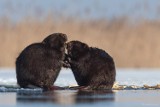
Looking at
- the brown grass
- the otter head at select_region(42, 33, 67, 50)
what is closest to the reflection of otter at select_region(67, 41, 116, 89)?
the otter head at select_region(42, 33, 67, 50)

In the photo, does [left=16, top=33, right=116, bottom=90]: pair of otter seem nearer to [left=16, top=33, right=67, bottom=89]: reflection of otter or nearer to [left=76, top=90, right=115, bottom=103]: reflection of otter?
[left=16, top=33, right=67, bottom=89]: reflection of otter

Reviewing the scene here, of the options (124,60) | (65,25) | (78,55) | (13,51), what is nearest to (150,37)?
(124,60)

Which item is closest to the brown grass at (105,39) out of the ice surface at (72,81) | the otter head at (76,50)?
the ice surface at (72,81)

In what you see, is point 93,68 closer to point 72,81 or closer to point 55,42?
point 55,42

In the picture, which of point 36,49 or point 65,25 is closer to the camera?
point 36,49

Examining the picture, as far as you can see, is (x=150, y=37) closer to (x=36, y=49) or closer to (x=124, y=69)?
(x=124, y=69)

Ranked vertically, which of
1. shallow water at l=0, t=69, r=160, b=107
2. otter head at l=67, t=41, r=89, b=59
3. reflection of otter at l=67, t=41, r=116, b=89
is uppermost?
otter head at l=67, t=41, r=89, b=59
